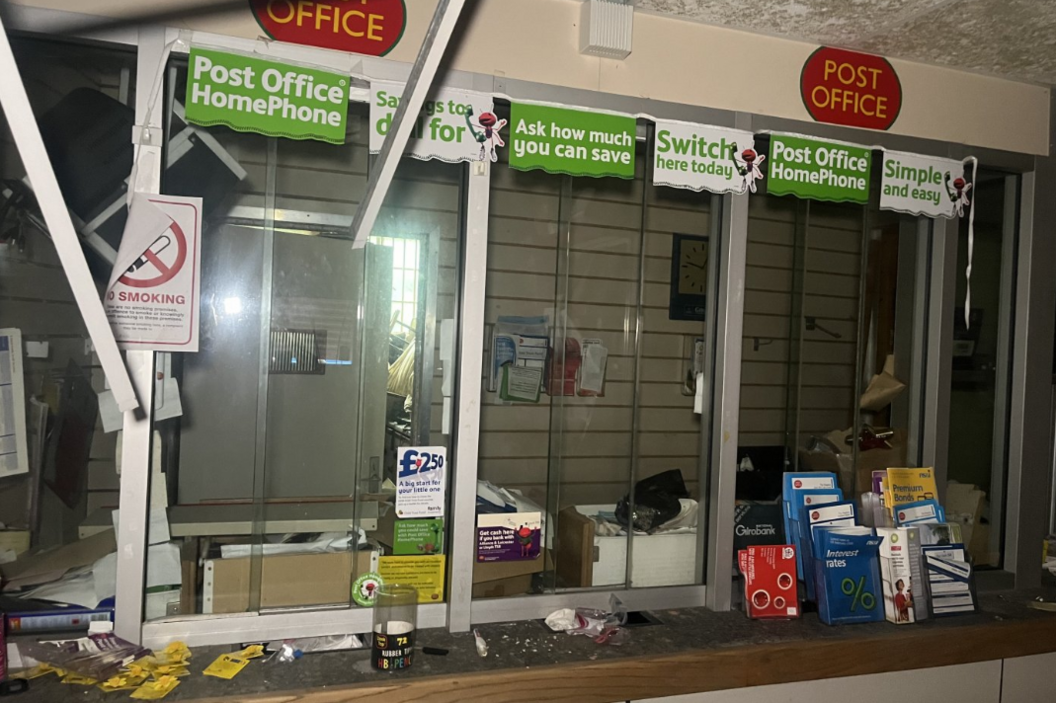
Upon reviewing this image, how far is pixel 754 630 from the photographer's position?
2762 millimetres

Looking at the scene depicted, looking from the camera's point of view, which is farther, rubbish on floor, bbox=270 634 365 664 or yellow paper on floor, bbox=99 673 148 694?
rubbish on floor, bbox=270 634 365 664

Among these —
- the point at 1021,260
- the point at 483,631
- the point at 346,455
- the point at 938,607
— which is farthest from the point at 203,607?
the point at 1021,260

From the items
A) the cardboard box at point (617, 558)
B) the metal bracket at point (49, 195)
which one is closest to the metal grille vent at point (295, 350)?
the metal bracket at point (49, 195)

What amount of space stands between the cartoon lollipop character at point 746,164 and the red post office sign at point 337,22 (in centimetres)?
131

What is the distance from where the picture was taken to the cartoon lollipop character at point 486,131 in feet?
8.55

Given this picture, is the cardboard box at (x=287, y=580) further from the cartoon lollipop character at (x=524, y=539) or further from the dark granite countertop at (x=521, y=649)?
the cartoon lollipop character at (x=524, y=539)

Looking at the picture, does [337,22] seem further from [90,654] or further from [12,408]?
[90,654]

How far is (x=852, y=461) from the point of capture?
3279 millimetres

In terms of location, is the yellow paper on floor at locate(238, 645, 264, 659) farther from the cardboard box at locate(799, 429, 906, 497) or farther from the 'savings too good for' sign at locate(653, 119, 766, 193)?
the cardboard box at locate(799, 429, 906, 497)

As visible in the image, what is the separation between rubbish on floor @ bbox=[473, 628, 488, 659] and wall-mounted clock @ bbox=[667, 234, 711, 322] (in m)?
1.65

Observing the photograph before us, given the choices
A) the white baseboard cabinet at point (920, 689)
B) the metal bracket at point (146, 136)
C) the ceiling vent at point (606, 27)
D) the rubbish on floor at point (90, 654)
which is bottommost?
the white baseboard cabinet at point (920, 689)

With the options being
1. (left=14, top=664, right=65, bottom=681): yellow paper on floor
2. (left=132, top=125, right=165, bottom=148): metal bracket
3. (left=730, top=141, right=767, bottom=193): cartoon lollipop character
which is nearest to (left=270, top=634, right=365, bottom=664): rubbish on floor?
(left=14, top=664, right=65, bottom=681): yellow paper on floor

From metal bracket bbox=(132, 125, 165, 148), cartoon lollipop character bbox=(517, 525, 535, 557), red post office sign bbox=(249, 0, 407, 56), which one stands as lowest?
cartoon lollipop character bbox=(517, 525, 535, 557)

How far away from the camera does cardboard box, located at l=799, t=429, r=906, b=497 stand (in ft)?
10.7
